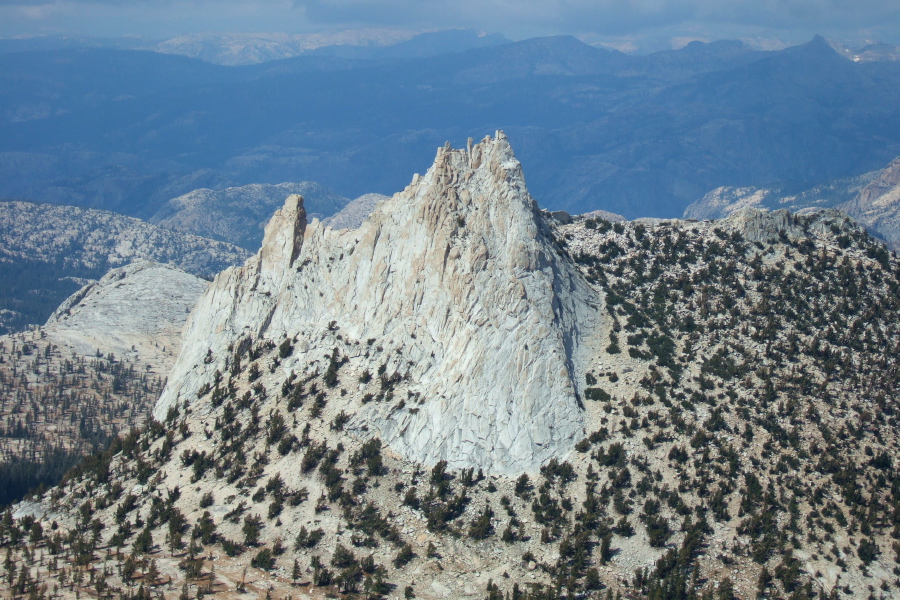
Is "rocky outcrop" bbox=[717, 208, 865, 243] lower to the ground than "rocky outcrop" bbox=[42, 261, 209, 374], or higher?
higher

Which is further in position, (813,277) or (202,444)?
(813,277)

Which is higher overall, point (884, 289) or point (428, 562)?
point (884, 289)

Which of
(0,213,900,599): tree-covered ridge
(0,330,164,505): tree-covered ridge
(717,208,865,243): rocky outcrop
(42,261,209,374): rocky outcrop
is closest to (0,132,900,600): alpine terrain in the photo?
(0,213,900,599): tree-covered ridge

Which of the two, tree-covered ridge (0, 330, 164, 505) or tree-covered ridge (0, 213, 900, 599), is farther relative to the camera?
tree-covered ridge (0, 330, 164, 505)

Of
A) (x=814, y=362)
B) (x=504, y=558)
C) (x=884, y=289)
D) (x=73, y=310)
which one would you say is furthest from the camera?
(x=73, y=310)

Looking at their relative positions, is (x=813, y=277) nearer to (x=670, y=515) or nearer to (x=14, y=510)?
(x=670, y=515)

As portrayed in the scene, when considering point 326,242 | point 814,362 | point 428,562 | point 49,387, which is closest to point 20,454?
point 49,387

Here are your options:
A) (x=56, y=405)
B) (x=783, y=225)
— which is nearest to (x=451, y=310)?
(x=783, y=225)

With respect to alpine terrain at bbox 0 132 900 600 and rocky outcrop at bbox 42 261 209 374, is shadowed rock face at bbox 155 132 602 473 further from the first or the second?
rocky outcrop at bbox 42 261 209 374
